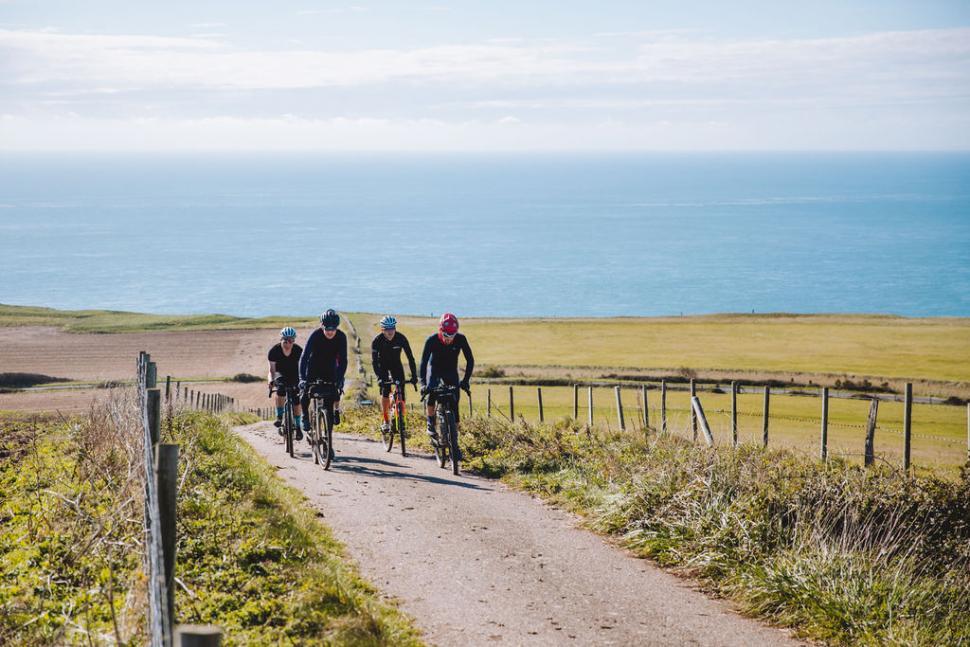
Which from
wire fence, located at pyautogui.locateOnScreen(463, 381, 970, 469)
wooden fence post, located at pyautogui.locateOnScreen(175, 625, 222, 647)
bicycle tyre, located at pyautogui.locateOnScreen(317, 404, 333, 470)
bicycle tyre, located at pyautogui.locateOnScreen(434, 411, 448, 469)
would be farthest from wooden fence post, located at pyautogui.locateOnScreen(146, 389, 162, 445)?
wire fence, located at pyautogui.locateOnScreen(463, 381, 970, 469)

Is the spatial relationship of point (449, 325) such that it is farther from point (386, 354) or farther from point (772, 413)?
point (772, 413)

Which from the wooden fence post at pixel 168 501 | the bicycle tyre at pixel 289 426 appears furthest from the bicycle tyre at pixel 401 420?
the wooden fence post at pixel 168 501

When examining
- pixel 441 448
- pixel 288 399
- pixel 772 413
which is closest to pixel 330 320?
pixel 288 399

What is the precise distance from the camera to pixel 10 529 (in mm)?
8859

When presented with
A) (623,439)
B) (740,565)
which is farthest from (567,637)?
(623,439)

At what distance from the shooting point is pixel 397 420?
17516 mm

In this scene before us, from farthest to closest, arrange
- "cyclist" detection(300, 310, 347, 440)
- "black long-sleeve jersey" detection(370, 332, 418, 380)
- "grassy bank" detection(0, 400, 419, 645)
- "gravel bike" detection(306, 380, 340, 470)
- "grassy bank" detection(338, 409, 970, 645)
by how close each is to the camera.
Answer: "black long-sleeve jersey" detection(370, 332, 418, 380) → "cyclist" detection(300, 310, 347, 440) → "gravel bike" detection(306, 380, 340, 470) → "grassy bank" detection(338, 409, 970, 645) → "grassy bank" detection(0, 400, 419, 645)

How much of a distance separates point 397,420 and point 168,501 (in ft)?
42.1

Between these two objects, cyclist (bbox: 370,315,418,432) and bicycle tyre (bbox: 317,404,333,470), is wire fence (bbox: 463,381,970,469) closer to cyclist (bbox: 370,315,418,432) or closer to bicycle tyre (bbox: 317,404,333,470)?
cyclist (bbox: 370,315,418,432)

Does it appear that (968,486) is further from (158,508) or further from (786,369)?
(786,369)

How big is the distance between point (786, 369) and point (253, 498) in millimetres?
48237

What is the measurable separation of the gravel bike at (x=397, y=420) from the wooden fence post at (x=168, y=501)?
38.5ft

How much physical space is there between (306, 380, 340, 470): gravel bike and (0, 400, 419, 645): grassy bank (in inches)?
152

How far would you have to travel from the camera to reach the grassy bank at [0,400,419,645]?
6707mm
